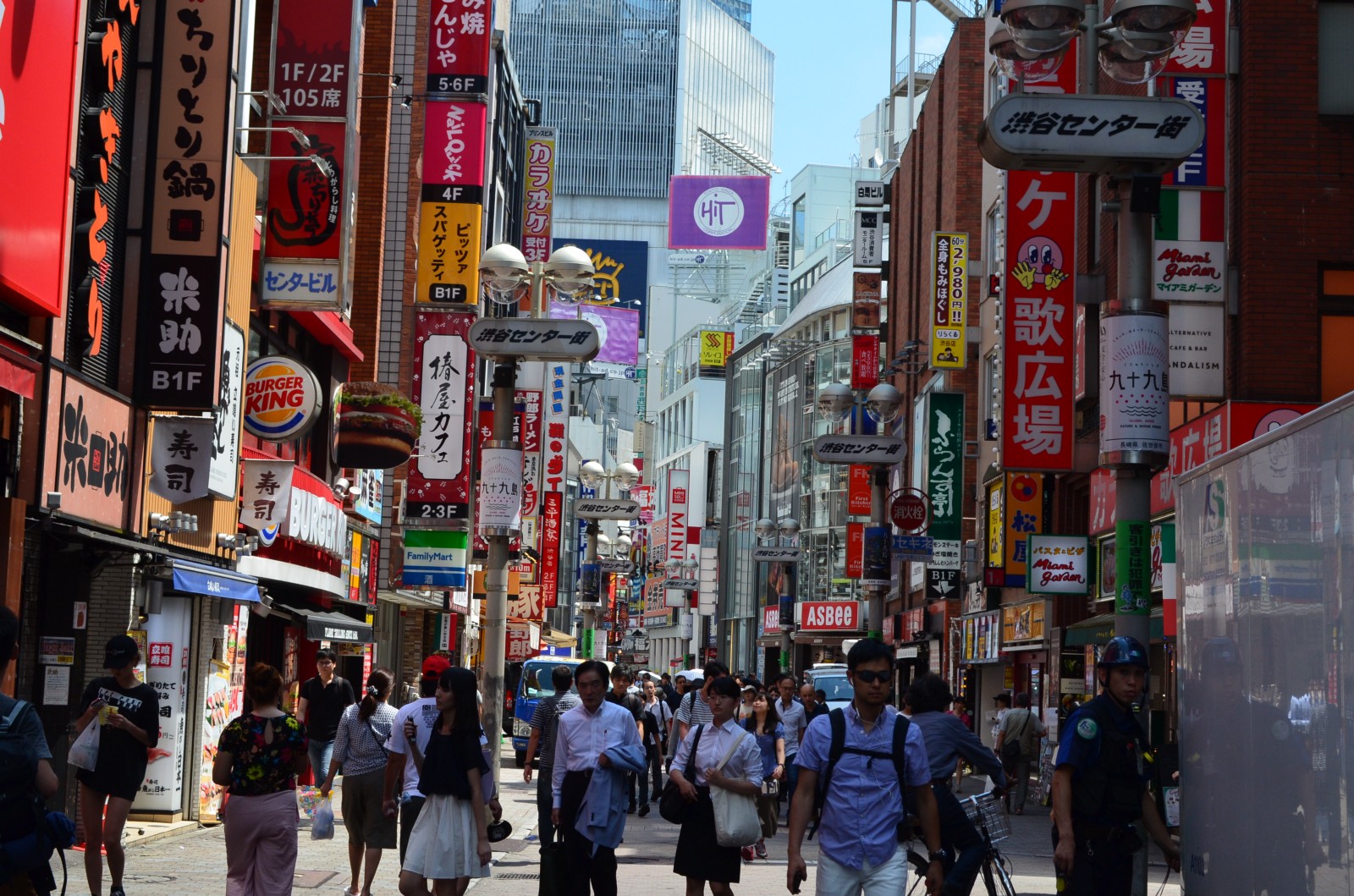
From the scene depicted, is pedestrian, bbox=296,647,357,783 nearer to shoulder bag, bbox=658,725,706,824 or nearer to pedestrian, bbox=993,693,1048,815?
shoulder bag, bbox=658,725,706,824

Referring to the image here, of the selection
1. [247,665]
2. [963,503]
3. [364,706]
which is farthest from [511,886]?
[963,503]

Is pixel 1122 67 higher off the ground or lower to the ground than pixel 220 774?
higher

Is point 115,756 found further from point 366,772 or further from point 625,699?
point 625,699

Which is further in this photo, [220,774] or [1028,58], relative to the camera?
[1028,58]

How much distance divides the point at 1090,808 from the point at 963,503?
38325 mm

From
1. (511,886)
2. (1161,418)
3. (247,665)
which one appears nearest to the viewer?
(1161,418)

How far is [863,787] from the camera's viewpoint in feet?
27.9

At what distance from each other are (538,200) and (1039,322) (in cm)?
3096

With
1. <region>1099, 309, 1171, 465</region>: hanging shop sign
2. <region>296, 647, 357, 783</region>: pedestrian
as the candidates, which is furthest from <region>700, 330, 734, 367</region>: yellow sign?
<region>1099, 309, 1171, 465</region>: hanging shop sign

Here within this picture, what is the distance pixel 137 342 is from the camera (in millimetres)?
16672

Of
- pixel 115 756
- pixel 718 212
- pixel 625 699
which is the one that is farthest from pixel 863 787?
pixel 718 212

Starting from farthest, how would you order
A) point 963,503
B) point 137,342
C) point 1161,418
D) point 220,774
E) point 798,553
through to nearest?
point 963,503 → point 798,553 → point 137,342 → point 1161,418 → point 220,774

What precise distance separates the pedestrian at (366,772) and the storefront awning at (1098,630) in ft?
48.6

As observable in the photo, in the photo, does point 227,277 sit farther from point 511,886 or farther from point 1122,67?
point 1122,67
